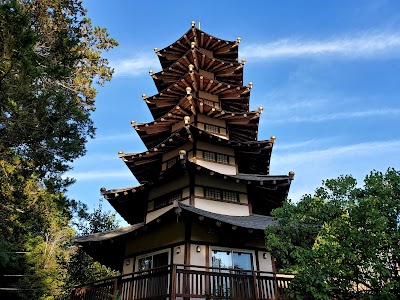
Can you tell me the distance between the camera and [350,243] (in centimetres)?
720

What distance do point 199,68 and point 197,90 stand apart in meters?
2.10

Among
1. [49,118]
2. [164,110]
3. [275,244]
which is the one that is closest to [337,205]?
[275,244]

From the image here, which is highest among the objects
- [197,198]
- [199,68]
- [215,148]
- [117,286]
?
[199,68]

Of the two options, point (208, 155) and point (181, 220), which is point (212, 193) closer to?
point (208, 155)

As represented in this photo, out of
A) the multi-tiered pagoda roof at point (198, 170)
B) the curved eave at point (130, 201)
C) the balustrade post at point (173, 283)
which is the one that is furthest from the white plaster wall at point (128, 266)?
the balustrade post at point (173, 283)

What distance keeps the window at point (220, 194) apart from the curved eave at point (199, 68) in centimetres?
796

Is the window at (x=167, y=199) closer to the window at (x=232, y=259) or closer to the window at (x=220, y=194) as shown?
the window at (x=220, y=194)

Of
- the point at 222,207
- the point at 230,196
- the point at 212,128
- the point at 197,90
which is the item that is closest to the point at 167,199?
the point at 222,207

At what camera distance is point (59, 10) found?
45.2ft

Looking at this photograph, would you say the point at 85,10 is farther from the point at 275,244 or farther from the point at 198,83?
the point at 275,244

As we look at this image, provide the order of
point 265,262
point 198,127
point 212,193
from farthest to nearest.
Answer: point 198,127, point 212,193, point 265,262

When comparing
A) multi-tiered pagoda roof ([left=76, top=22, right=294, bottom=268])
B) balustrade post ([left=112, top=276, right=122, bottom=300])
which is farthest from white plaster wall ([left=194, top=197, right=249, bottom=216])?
balustrade post ([left=112, top=276, right=122, bottom=300])

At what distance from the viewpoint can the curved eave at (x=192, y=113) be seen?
15.1m

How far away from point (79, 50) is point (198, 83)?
6.04m
